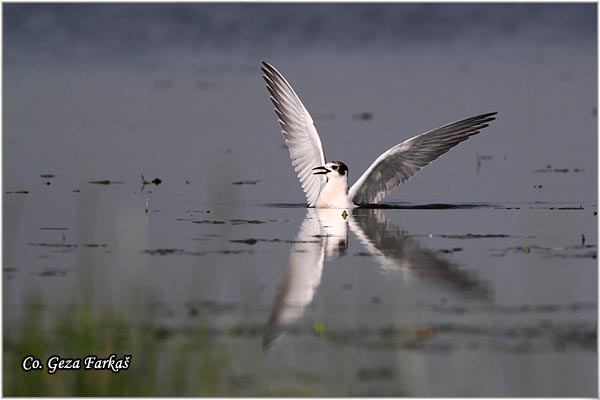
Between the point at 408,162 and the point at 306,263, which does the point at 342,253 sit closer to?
the point at 306,263

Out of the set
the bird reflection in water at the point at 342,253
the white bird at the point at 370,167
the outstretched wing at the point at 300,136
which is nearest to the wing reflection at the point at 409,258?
the bird reflection in water at the point at 342,253

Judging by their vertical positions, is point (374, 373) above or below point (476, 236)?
below

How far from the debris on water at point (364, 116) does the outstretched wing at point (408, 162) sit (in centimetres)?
524

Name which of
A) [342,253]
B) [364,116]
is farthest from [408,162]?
[364,116]

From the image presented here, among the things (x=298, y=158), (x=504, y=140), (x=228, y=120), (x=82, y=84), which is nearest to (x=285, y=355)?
(x=298, y=158)

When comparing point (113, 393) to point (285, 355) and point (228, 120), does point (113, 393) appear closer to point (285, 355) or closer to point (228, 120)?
point (285, 355)

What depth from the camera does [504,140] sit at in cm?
1541

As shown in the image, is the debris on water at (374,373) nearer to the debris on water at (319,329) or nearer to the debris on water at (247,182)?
the debris on water at (319,329)

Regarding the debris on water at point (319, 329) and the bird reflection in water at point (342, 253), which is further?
the bird reflection in water at point (342, 253)

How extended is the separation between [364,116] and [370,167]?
20.2ft

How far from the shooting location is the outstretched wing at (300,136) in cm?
1209

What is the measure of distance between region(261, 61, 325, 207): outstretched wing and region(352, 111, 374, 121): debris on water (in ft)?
14.8

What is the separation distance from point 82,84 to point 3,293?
44.4ft

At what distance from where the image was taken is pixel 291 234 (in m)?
9.62
